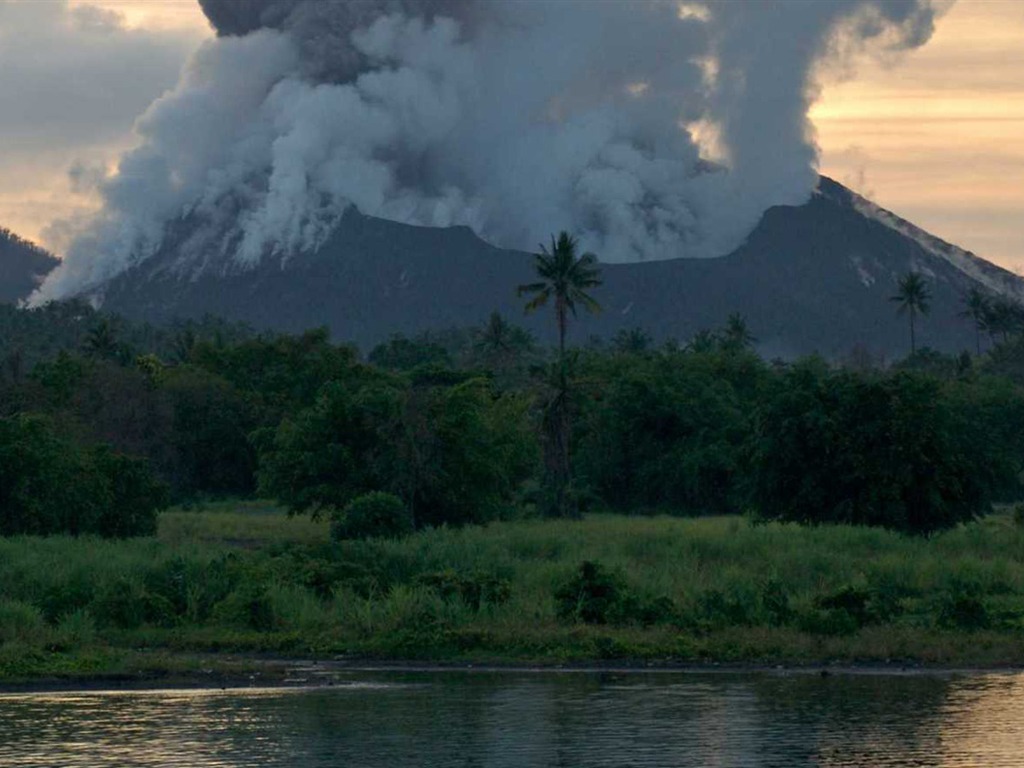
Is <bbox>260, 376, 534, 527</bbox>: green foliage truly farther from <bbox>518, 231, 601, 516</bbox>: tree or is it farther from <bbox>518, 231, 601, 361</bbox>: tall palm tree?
<bbox>518, 231, 601, 361</bbox>: tall palm tree

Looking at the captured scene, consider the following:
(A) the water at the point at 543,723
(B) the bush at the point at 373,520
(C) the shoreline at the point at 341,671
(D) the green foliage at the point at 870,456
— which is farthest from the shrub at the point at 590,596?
(D) the green foliage at the point at 870,456

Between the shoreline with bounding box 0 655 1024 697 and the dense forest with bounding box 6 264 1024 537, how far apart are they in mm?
18024

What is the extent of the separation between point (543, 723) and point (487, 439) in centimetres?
3426

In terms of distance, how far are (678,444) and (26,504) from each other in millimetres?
33990

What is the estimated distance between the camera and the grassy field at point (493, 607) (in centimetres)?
2630

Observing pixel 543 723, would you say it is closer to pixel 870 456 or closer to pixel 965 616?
pixel 965 616

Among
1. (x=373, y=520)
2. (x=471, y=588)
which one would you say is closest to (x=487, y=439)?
(x=373, y=520)

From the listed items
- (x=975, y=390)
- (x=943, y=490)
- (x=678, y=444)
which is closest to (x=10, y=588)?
(x=943, y=490)

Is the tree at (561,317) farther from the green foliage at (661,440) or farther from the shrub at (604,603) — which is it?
the shrub at (604,603)

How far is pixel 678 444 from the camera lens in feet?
237

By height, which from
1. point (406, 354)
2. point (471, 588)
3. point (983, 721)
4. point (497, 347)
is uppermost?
point (406, 354)

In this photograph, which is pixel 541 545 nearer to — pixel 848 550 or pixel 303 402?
pixel 848 550

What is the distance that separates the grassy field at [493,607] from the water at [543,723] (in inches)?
71.1

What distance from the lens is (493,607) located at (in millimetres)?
29047
